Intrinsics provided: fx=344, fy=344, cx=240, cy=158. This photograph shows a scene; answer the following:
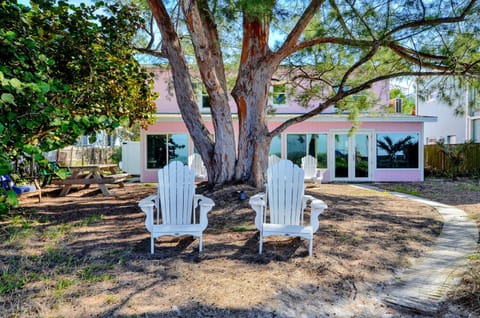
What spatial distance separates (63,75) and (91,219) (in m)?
2.33

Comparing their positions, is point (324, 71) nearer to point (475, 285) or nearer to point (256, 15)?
point (256, 15)

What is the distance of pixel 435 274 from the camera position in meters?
3.47

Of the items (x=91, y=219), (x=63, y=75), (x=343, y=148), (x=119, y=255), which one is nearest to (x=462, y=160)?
(x=343, y=148)

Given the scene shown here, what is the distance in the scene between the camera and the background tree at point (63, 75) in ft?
10.3

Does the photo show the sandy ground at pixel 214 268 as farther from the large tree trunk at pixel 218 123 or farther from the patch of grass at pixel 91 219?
the large tree trunk at pixel 218 123

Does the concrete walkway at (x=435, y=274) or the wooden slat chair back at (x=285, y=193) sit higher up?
the wooden slat chair back at (x=285, y=193)

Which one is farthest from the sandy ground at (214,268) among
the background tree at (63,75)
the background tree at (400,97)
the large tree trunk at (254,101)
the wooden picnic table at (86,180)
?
the background tree at (400,97)

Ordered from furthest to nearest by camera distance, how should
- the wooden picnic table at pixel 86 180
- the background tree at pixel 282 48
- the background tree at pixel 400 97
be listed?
the background tree at pixel 400 97
the wooden picnic table at pixel 86 180
the background tree at pixel 282 48

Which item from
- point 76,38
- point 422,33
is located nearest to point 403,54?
point 422,33

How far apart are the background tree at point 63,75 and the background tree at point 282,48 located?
0.94 m

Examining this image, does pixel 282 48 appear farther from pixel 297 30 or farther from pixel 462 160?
pixel 462 160

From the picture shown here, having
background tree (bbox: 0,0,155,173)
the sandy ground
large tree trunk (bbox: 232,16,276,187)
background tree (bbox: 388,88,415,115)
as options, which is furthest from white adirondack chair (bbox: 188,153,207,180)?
background tree (bbox: 388,88,415,115)

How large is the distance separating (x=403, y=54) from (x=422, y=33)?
57cm

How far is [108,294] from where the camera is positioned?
291 cm
